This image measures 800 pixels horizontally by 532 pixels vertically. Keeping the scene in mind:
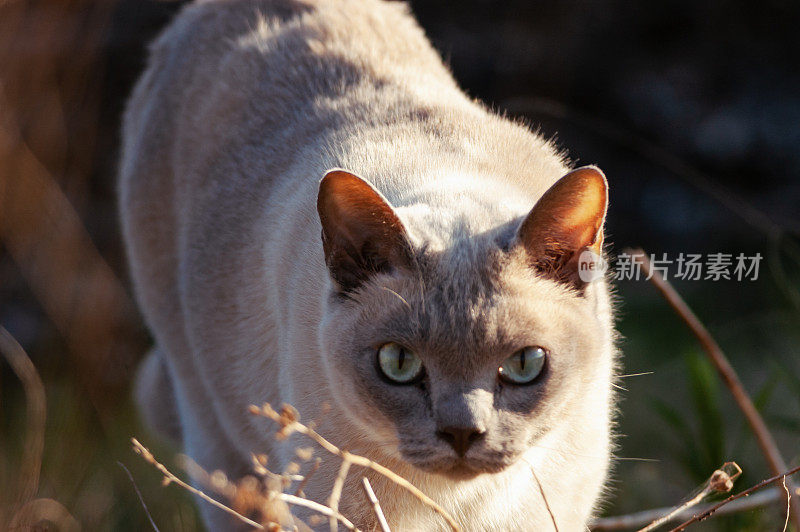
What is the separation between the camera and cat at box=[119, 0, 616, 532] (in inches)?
68.6

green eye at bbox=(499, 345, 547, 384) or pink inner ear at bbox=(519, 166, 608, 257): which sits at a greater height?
pink inner ear at bbox=(519, 166, 608, 257)

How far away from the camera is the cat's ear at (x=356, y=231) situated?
1705 millimetres

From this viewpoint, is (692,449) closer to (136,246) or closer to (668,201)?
(136,246)

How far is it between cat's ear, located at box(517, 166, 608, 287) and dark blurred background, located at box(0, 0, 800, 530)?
8.85 feet

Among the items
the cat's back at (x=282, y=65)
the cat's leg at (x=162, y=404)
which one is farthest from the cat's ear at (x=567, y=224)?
the cat's leg at (x=162, y=404)

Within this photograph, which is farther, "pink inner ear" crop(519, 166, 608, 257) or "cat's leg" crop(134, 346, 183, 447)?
"cat's leg" crop(134, 346, 183, 447)

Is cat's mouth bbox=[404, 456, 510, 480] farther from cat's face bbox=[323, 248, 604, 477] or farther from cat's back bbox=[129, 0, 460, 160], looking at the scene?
cat's back bbox=[129, 0, 460, 160]

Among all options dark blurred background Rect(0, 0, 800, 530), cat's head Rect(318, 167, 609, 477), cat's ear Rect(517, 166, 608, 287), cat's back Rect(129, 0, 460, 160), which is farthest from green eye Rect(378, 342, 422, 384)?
dark blurred background Rect(0, 0, 800, 530)

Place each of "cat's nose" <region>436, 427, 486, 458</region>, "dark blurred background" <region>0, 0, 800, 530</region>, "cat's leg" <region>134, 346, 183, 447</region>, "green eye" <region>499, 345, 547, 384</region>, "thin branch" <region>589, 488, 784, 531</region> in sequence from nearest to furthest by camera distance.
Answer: "cat's nose" <region>436, 427, 486, 458</region> < "green eye" <region>499, 345, 547, 384</region> < "thin branch" <region>589, 488, 784, 531</region> < "cat's leg" <region>134, 346, 183, 447</region> < "dark blurred background" <region>0, 0, 800, 530</region>

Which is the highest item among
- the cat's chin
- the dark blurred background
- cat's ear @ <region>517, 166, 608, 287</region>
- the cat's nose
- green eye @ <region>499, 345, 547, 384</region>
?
cat's ear @ <region>517, 166, 608, 287</region>

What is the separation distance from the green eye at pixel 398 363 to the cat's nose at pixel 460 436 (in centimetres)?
13

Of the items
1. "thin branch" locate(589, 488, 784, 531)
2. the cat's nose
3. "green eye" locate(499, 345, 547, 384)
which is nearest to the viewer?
the cat's nose

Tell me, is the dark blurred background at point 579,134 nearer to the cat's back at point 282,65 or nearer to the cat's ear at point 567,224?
the cat's back at point 282,65

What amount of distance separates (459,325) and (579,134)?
3.94 meters
